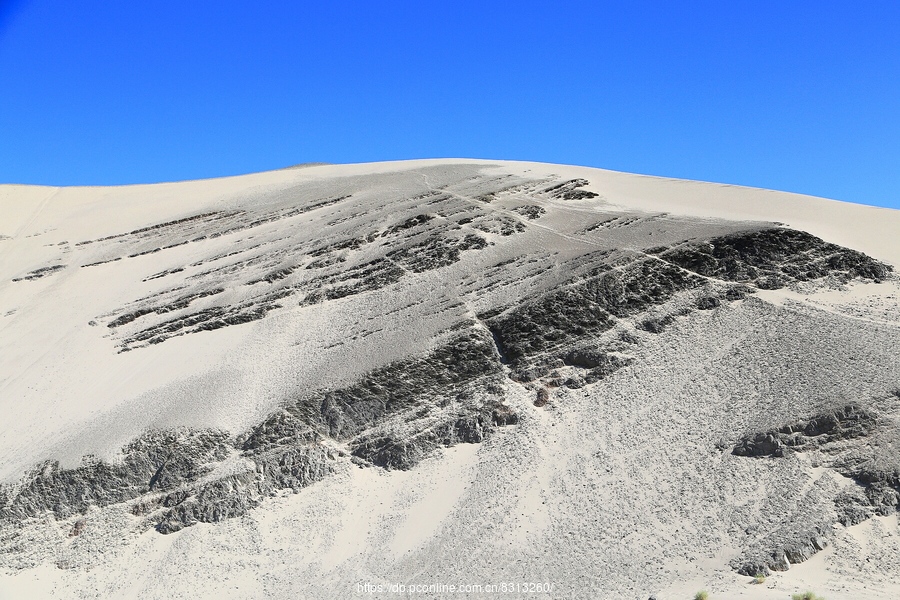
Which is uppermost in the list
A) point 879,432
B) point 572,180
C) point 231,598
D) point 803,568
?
point 572,180

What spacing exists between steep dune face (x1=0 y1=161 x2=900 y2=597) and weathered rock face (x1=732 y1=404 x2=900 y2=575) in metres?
0.07

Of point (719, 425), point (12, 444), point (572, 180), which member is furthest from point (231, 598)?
point (572, 180)

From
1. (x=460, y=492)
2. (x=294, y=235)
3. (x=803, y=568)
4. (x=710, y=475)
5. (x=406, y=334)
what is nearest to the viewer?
(x=803, y=568)

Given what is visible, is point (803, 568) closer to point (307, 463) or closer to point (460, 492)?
point (460, 492)

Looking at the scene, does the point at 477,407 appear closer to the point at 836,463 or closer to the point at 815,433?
the point at 815,433

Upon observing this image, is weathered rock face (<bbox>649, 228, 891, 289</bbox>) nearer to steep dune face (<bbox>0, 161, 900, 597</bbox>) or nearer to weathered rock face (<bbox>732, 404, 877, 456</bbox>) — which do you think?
steep dune face (<bbox>0, 161, 900, 597</bbox>)

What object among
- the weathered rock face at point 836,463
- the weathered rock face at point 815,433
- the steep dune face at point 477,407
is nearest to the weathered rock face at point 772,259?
the steep dune face at point 477,407

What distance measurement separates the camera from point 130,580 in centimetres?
2408

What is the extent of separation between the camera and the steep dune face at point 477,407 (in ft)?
75.3

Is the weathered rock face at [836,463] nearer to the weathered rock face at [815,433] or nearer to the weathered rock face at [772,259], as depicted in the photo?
the weathered rock face at [815,433]

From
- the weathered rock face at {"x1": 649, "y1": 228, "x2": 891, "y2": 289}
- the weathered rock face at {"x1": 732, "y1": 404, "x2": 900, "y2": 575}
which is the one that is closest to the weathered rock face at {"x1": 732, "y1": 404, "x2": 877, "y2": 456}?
the weathered rock face at {"x1": 732, "y1": 404, "x2": 900, "y2": 575}

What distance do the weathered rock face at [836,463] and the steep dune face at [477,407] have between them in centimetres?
7

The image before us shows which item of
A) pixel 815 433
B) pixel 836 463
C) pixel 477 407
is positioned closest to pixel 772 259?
pixel 815 433

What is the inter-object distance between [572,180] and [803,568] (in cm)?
2810
